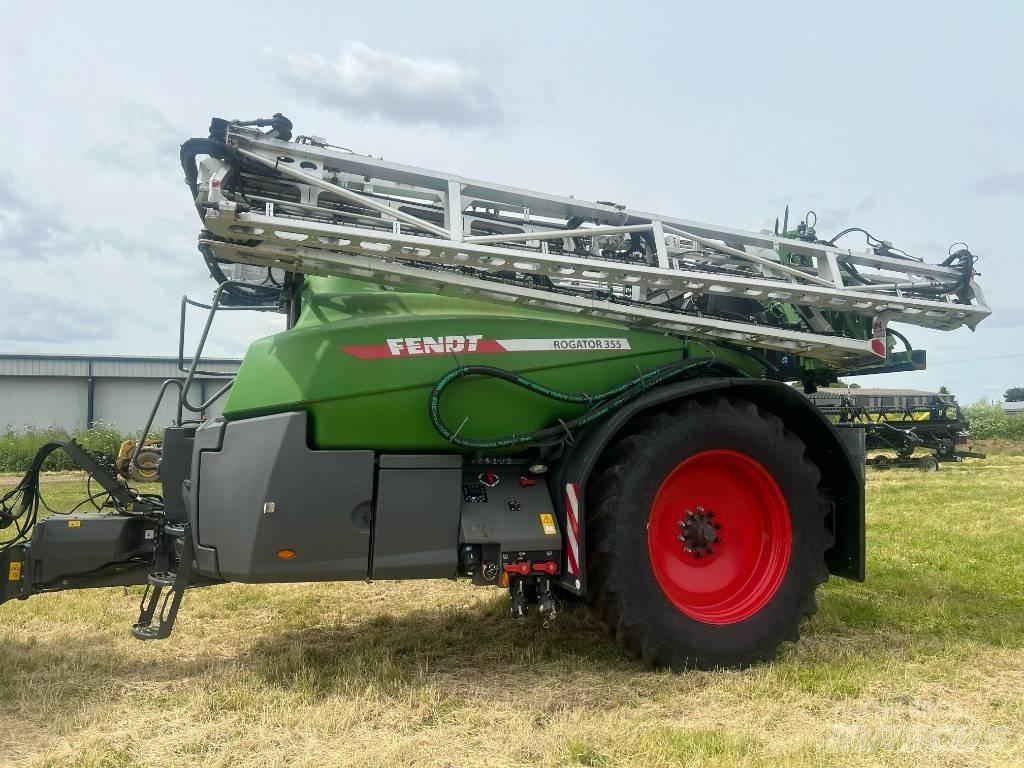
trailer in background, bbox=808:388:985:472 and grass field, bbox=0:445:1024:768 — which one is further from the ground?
trailer in background, bbox=808:388:985:472

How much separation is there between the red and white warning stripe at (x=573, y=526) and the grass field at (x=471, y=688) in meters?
0.59

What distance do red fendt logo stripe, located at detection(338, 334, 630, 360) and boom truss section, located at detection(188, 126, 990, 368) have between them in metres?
0.19

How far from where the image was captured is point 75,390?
29.2m

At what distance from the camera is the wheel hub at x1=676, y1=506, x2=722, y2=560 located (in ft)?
14.5

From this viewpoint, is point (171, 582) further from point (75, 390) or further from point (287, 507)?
point (75, 390)

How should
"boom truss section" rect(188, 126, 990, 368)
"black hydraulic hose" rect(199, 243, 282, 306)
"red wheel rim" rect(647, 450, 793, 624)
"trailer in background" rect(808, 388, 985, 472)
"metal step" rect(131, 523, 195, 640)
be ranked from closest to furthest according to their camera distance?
1. "boom truss section" rect(188, 126, 990, 368)
2. "metal step" rect(131, 523, 195, 640)
3. "red wheel rim" rect(647, 450, 793, 624)
4. "black hydraulic hose" rect(199, 243, 282, 306)
5. "trailer in background" rect(808, 388, 985, 472)

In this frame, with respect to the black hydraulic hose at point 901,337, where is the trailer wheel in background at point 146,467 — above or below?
below

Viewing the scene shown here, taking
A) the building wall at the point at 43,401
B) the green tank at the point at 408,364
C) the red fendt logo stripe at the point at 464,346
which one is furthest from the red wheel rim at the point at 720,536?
the building wall at the point at 43,401

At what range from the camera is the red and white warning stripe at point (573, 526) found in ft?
13.3

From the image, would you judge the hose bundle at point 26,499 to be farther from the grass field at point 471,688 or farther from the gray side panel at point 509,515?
the gray side panel at point 509,515

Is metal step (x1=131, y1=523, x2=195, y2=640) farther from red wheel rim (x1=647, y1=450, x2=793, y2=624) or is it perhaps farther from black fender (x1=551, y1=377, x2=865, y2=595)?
red wheel rim (x1=647, y1=450, x2=793, y2=624)

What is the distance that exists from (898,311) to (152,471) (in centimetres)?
502

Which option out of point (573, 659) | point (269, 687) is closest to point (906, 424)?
point (573, 659)

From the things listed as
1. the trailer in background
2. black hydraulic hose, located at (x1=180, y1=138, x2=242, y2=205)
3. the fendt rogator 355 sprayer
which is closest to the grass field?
the fendt rogator 355 sprayer
